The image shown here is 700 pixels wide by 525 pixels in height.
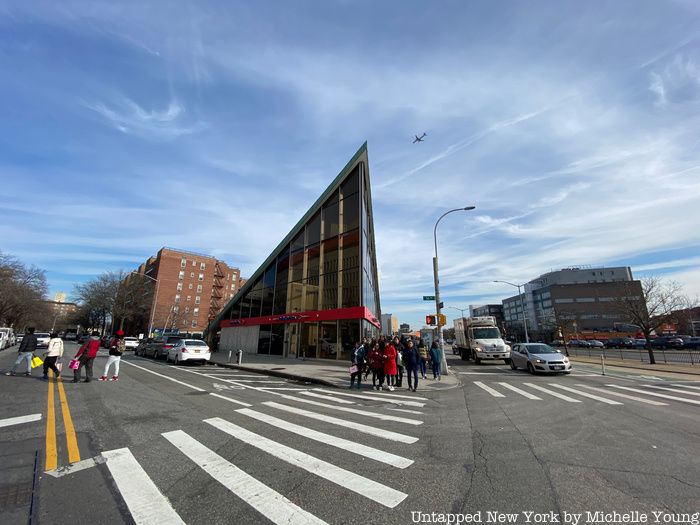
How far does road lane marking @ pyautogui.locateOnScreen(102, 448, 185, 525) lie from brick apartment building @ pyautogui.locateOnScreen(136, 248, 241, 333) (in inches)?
2921

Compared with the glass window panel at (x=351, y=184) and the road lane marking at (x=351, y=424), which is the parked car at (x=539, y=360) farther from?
the glass window panel at (x=351, y=184)

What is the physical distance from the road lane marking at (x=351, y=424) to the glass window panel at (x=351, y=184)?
19.5 meters

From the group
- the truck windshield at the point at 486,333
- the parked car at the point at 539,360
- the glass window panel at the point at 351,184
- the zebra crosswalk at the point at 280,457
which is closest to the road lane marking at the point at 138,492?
the zebra crosswalk at the point at 280,457

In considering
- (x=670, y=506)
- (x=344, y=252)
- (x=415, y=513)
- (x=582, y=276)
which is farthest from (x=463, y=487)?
(x=582, y=276)

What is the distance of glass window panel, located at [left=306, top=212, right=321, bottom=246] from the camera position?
27391mm

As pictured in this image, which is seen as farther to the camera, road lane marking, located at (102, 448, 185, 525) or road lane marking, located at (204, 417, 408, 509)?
road lane marking, located at (204, 417, 408, 509)

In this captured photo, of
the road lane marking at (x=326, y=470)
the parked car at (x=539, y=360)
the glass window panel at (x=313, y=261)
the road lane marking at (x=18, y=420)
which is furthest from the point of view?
the glass window panel at (x=313, y=261)

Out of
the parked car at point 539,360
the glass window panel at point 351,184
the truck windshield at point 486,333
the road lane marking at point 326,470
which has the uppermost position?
the glass window panel at point 351,184

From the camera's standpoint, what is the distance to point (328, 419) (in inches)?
284

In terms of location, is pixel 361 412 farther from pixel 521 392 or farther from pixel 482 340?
pixel 482 340

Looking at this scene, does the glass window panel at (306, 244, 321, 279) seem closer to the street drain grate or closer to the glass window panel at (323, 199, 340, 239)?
the glass window panel at (323, 199, 340, 239)

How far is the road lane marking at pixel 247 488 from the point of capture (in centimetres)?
308

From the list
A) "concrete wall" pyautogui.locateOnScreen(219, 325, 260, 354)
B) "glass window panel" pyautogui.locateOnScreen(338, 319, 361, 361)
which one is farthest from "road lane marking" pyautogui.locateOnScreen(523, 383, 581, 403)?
"concrete wall" pyautogui.locateOnScreen(219, 325, 260, 354)

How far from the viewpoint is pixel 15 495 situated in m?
3.45
